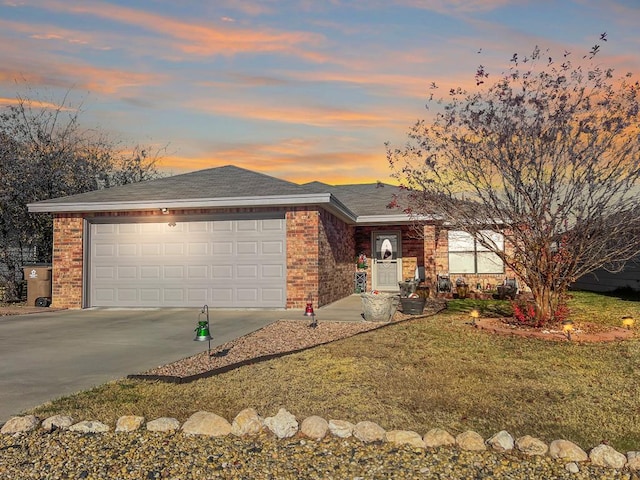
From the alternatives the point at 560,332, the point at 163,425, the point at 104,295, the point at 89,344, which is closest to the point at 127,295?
the point at 104,295

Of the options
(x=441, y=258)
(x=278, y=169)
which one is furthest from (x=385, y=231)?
(x=278, y=169)

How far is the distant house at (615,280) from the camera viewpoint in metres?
17.7

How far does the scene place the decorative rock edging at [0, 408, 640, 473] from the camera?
3.82 m

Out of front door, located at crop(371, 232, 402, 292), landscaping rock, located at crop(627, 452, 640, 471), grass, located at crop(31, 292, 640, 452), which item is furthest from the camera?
front door, located at crop(371, 232, 402, 292)

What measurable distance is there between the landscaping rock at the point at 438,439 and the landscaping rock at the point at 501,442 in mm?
292

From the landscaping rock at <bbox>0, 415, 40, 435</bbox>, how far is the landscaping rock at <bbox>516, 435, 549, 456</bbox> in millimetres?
4020

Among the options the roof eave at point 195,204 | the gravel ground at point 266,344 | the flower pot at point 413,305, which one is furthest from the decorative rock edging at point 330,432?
the roof eave at point 195,204

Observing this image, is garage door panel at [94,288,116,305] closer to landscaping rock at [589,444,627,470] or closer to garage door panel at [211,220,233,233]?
garage door panel at [211,220,233,233]

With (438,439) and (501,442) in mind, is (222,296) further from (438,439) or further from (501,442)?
(501,442)

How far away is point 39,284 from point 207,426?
41.6 ft

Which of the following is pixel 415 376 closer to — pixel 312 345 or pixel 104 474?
pixel 312 345

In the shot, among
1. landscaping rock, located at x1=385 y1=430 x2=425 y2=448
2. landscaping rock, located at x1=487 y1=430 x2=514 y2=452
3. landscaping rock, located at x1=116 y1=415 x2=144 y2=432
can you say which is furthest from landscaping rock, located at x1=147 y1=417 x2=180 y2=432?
landscaping rock, located at x1=487 y1=430 x2=514 y2=452

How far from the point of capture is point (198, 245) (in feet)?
46.0

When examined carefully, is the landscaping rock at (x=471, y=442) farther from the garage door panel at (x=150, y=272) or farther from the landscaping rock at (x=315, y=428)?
the garage door panel at (x=150, y=272)
